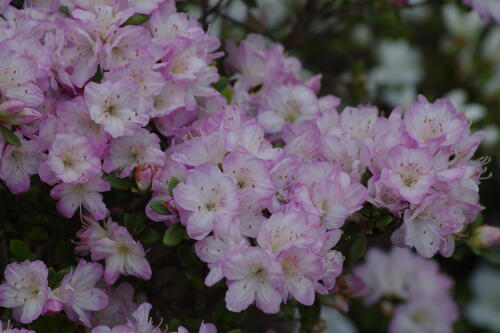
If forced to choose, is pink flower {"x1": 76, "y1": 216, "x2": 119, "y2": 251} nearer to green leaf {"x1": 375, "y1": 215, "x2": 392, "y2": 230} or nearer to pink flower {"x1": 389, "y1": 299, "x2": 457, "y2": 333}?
green leaf {"x1": 375, "y1": 215, "x2": 392, "y2": 230}

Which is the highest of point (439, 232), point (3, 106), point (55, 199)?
point (3, 106)

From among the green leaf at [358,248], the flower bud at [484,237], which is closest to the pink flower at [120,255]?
the green leaf at [358,248]

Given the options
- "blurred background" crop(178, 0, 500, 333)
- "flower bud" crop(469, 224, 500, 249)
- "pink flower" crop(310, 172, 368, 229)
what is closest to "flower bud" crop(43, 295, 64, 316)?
"pink flower" crop(310, 172, 368, 229)

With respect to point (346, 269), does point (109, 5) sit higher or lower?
higher

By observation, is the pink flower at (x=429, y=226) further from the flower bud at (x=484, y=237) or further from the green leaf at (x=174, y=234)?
the green leaf at (x=174, y=234)

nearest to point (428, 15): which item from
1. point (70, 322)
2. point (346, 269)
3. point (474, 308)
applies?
point (474, 308)

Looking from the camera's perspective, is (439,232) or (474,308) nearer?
(439,232)

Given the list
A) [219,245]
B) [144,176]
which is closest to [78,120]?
[144,176]

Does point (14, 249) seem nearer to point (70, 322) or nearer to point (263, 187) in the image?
point (70, 322)
